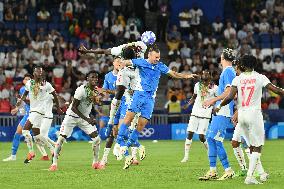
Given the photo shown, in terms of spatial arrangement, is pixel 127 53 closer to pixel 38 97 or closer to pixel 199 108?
pixel 38 97

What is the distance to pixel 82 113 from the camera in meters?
20.0

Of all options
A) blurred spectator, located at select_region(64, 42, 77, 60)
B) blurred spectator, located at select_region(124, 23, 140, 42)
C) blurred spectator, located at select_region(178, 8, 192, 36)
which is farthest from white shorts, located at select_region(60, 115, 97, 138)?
blurred spectator, located at select_region(178, 8, 192, 36)

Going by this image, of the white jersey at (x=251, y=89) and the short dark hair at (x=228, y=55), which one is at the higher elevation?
the short dark hair at (x=228, y=55)

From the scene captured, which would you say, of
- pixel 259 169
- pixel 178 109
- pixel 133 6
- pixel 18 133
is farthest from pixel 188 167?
pixel 133 6

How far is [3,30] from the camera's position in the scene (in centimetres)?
3969

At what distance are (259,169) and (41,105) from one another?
8.82 metres

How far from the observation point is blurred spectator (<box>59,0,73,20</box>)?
136 ft

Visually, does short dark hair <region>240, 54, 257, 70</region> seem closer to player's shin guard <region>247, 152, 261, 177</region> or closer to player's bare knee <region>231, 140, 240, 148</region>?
player's shin guard <region>247, 152, 261, 177</region>

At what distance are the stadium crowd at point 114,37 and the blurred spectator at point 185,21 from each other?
0.03m

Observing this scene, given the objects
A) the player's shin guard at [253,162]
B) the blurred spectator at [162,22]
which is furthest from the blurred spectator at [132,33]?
the player's shin guard at [253,162]

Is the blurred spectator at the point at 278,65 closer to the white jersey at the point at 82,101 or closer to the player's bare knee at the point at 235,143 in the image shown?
the white jersey at the point at 82,101

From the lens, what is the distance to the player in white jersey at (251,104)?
1580 cm

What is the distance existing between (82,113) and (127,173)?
7.34ft

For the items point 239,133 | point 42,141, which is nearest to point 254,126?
point 239,133
